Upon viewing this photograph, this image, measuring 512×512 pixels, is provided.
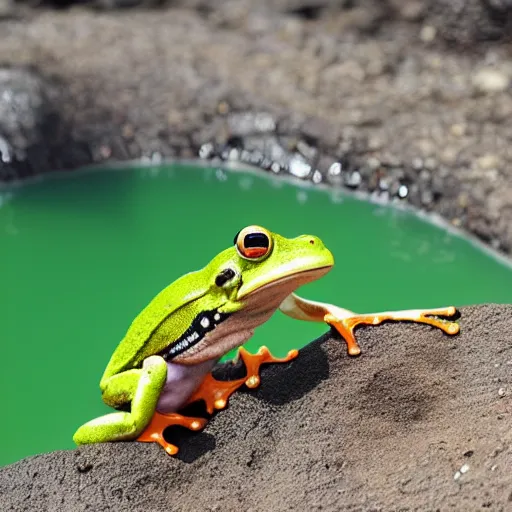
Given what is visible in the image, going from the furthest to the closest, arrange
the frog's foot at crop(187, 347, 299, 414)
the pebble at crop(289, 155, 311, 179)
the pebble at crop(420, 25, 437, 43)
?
the pebble at crop(420, 25, 437, 43)
the pebble at crop(289, 155, 311, 179)
the frog's foot at crop(187, 347, 299, 414)

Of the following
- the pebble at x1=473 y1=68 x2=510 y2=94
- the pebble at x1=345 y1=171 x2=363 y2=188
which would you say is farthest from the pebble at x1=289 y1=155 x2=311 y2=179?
the pebble at x1=473 y1=68 x2=510 y2=94

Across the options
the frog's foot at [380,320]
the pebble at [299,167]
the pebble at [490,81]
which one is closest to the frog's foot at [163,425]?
the frog's foot at [380,320]

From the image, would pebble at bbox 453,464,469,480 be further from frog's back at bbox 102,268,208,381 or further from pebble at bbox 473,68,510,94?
pebble at bbox 473,68,510,94

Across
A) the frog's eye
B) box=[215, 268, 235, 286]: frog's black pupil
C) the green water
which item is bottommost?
the green water

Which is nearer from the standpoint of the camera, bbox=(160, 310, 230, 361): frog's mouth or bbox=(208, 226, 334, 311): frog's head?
bbox=(208, 226, 334, 311): frog's head

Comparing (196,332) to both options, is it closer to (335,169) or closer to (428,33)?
(335,169)

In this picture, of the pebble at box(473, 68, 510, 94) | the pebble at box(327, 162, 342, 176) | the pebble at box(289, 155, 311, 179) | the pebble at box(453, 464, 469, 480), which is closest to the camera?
the pebble at box(453, 464, 469, 480)

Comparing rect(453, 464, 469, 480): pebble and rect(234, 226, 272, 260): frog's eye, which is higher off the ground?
rect(234, 226, 272, 260): frog's eye

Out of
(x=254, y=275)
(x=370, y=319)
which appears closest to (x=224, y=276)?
(x=254, y=275)
